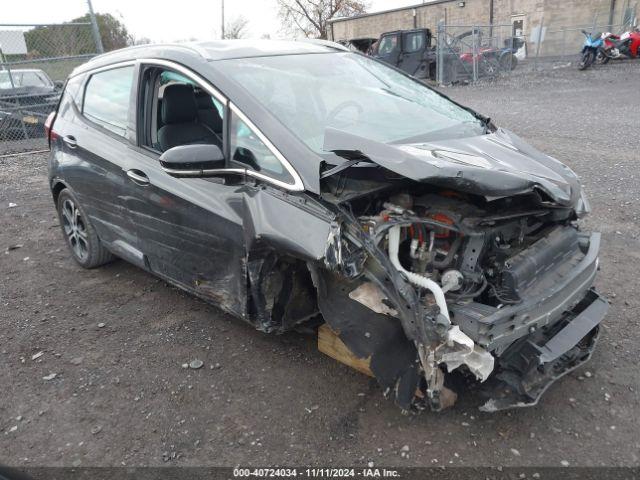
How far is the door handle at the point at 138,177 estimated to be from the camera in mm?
3312

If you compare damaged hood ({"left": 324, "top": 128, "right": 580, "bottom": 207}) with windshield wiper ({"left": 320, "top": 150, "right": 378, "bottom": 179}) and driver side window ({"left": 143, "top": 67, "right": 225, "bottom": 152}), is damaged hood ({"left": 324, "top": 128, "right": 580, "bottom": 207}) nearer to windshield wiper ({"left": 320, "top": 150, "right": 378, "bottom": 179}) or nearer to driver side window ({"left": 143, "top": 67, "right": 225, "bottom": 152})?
windshield wiper ({"left": 320, "top": 150, "right": 378, "bottom": 179})

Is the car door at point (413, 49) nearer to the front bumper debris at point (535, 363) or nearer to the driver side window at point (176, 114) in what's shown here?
the driver side window at point (176, 114)

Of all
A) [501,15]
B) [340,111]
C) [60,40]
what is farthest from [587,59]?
[340,111]

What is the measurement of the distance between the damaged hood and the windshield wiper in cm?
2

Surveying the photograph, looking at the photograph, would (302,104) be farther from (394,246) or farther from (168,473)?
(168,473)

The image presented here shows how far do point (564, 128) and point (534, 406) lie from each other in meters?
7.87

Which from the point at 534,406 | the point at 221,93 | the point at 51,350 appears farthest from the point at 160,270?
the point at 534,406

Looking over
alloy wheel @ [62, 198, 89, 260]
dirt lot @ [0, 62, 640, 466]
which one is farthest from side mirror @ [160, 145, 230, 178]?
alloy wheel @ [62, 198, 89, 260]

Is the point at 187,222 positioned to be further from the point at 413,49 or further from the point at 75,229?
the point at 413,49

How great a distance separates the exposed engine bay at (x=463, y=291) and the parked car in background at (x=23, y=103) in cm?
1023

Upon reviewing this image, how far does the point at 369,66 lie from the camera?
391 cm

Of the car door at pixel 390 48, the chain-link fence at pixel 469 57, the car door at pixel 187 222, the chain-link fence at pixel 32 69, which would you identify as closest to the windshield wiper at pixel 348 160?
the car door at pixel 187 222

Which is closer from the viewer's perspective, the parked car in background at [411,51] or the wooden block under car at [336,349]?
the wooden block under car at [336,349]

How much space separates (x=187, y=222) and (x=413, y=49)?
1849cm
